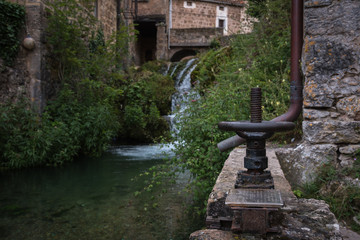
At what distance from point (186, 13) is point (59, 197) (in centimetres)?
2123

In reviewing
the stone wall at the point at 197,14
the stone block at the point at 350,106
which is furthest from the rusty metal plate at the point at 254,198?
the stone wall at the point at 197,14

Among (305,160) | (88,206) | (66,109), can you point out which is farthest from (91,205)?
(66,109)

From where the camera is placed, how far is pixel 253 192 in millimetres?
1520

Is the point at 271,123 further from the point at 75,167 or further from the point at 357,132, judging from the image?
the point at 75,167

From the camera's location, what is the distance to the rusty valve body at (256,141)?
4.95 ft

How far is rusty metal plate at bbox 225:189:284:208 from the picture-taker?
4.45 feet

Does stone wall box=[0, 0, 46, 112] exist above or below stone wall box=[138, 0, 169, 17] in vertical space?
below

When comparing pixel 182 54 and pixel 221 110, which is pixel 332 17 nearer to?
pixel 221 110

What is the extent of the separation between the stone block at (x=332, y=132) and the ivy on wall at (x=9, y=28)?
7.23 meters

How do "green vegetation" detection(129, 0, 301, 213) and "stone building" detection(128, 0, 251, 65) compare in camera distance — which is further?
"stone building" detection(128, 0, 251, 65)

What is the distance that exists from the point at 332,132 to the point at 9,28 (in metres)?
7.42

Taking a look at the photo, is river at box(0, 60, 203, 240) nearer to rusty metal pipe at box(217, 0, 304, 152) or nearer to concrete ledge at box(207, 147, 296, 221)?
concrete ledge at box(207, 147, 296, 221)

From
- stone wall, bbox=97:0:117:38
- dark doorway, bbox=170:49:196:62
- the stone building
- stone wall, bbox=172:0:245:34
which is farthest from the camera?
stone wall, bbox=172:0:245:34

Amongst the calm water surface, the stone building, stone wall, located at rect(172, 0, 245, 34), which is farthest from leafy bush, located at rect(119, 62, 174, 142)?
stone wall, located at rect(172, 0, 245, 34)
